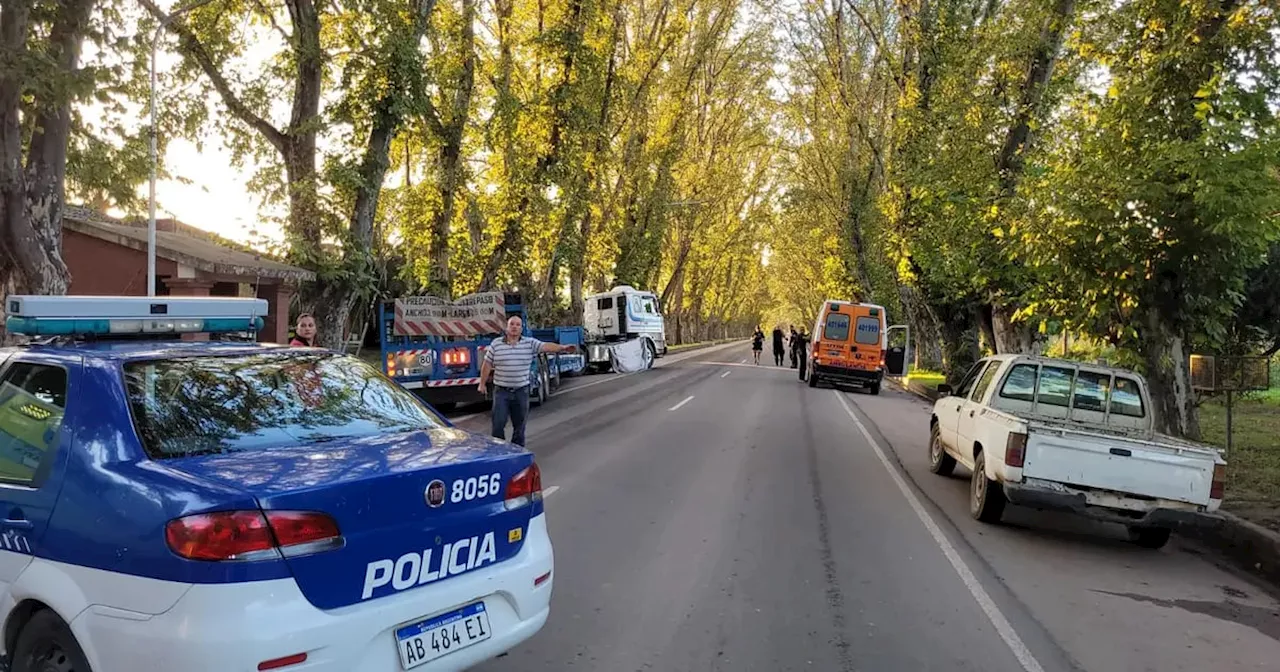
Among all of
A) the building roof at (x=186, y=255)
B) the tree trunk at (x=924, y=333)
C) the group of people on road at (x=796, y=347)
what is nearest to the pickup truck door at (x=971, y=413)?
the building roof at (x=186, y=255)

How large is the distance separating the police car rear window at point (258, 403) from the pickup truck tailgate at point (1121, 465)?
17.4 ft

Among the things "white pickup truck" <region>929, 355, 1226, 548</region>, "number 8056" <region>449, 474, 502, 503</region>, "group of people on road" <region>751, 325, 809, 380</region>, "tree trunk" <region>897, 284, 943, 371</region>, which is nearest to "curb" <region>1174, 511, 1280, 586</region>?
"white pickup truck" <region>929, 355, 1226, 548</region>

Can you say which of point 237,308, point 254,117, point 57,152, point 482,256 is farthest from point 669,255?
point 237,308

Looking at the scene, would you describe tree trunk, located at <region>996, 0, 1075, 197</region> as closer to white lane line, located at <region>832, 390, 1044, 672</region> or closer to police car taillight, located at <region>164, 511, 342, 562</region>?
white lane line, located at <region>832, 390, 1044, 672</region>

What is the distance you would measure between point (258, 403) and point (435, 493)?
103cm

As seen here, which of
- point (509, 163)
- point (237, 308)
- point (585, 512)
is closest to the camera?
point (237, 308)

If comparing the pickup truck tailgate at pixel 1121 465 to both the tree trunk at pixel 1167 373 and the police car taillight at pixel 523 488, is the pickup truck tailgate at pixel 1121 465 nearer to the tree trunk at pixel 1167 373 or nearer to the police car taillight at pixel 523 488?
the tree trunk at pixel 1167 373

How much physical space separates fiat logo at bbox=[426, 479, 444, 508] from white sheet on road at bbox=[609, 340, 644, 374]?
24.4m

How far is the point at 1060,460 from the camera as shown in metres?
7.42

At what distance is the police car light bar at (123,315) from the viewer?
4.10 m

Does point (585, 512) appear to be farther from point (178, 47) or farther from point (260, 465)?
point (178, 47)

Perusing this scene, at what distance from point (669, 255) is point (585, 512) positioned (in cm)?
4983

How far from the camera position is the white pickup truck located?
7289mm

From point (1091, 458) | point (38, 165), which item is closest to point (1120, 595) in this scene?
point (1091, 458)
